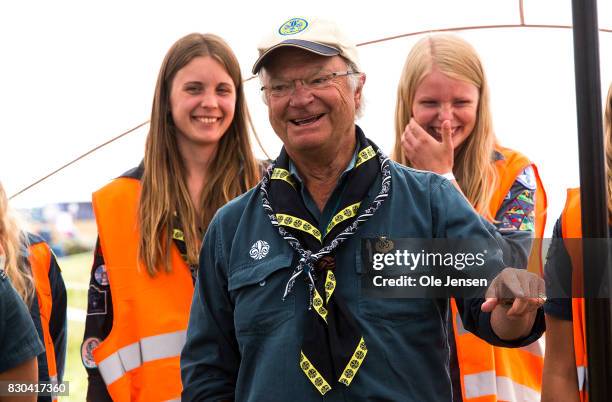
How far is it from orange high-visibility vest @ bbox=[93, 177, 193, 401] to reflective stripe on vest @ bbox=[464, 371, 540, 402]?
101 centimetres

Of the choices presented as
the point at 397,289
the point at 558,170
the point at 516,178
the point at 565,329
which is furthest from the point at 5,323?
the point at 558,170

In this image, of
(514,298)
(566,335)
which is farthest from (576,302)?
(514,298)

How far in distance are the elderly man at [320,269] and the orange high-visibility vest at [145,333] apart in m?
0.99

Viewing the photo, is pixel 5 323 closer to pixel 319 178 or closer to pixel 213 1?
pixel 319 178

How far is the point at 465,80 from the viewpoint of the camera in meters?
3.75

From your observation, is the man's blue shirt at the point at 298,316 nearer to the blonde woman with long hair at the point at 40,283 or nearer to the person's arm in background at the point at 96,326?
the person's arm in background at the point at 96,326

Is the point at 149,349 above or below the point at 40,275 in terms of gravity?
below

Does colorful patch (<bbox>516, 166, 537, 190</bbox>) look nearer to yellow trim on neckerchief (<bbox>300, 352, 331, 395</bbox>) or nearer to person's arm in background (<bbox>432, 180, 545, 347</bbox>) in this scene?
person's arm in background (<bbox>432, 180, 545, 347</bbox>)

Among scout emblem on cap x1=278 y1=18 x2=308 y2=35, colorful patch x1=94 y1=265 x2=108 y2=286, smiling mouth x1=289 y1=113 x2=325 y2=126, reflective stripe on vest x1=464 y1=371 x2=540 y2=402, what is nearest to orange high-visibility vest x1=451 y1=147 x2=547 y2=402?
reflective stripe on vest x1=464 y1=371 x2=540 y2=402

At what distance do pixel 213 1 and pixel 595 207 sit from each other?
8.29ft

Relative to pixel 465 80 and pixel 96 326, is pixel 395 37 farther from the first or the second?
pixel 96 326

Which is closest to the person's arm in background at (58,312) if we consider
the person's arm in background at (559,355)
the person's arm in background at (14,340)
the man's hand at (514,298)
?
the person's arm in background at (14,340)

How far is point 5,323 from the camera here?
2.96 meters

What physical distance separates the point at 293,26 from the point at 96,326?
5.13ft
